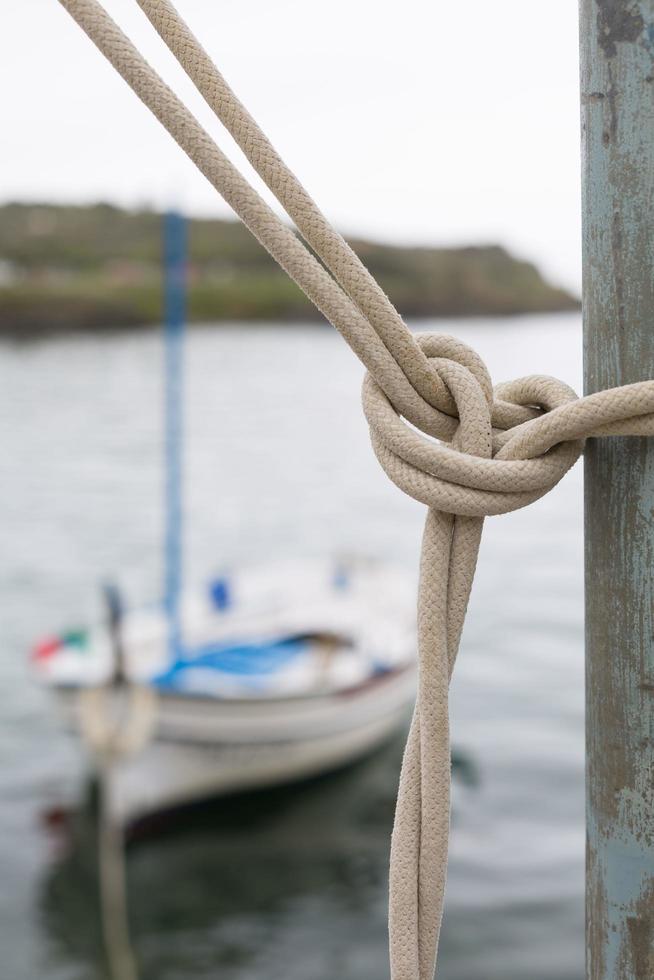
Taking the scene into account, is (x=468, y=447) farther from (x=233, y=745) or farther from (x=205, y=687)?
(x=233, y=745)

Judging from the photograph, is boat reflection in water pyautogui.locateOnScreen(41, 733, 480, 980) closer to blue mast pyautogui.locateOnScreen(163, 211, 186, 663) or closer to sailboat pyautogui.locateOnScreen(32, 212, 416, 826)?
sailboat pyautogui.locateOnScreen(32, 212, 416, 826)

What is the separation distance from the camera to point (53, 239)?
75188mm

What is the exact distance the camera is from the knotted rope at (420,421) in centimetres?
86

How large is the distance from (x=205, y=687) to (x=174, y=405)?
2.67 m

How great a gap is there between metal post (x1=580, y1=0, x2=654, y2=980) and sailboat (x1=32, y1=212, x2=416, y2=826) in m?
7.10

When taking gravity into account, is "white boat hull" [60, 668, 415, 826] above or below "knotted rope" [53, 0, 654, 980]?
below

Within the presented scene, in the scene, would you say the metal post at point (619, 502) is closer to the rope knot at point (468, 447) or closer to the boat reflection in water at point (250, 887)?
the rope knot at point (468, 447)

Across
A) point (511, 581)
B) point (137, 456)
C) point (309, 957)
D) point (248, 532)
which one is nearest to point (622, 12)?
point (309, 957)

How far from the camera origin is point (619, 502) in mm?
898

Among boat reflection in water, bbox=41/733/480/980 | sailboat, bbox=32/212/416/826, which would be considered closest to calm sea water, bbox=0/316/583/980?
boat reflection in water, bbox=41/733/480/980

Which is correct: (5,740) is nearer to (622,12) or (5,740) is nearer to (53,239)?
(622,12)

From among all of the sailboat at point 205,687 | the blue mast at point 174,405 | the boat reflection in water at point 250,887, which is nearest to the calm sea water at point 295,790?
the boat reflection in water at point 250,887

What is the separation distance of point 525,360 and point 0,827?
5872 cm

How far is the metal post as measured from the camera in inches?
33.6
